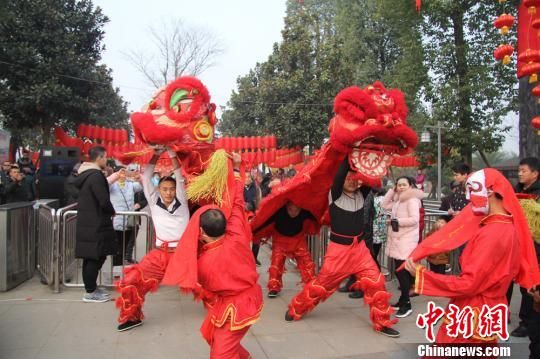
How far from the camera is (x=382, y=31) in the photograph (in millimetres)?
21812

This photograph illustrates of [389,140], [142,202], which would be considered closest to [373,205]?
[389,140]

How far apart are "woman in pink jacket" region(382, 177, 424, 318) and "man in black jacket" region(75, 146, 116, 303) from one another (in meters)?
3.26

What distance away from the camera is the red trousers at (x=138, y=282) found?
414 centimetres

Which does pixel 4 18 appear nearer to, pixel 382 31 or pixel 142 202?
pixel 142 202

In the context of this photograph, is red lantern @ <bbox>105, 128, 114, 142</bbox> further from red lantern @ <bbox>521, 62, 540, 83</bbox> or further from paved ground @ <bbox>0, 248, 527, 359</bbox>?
red lantern @ <bbox>521, 62, 540, 83</bbox>

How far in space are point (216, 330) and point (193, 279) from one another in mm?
384

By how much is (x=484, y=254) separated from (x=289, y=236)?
10.0ft

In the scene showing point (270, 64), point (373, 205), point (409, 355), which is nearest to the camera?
point (409, 355)

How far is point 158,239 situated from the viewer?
4.29 meters

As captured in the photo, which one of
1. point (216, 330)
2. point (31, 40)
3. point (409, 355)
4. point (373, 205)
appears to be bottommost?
point (409, 355)

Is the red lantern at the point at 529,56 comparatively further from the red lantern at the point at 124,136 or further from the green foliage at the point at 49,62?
the green foliage at the point at 49,62

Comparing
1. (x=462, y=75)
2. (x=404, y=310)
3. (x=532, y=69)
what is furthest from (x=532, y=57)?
(x=462, y=75)

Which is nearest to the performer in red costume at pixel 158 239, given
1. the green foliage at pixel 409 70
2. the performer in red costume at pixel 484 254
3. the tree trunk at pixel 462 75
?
the performer in red costume at pixel 484 254

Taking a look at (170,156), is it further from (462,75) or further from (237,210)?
(462,75)
